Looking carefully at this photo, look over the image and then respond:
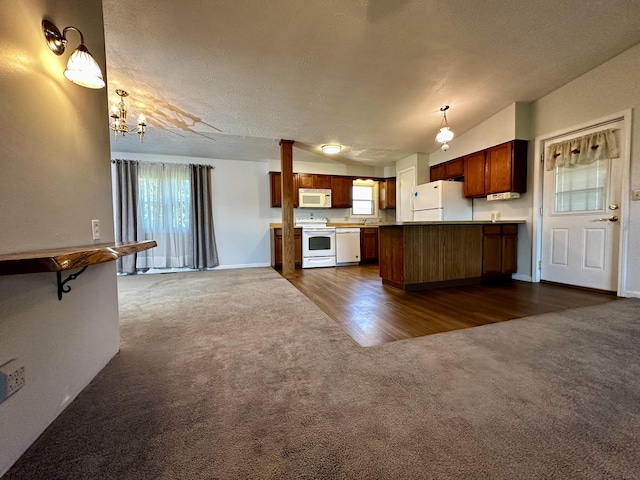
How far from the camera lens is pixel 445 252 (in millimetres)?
3498

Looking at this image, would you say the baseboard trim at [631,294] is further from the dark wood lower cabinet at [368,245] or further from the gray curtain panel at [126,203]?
the gray curtain panel at [126,203]

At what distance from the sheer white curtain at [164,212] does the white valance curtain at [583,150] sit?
6143 millimetres

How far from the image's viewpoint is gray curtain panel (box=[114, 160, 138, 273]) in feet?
15.4

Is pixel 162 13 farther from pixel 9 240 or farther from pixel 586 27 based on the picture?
pixel 586 27

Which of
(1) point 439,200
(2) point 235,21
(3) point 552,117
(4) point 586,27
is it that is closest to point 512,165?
(3) point 552,117

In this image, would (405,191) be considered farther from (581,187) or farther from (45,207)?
(45,207)

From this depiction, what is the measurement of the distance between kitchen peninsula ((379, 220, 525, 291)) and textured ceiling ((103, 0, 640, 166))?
179 centimetres

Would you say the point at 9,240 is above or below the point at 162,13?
below

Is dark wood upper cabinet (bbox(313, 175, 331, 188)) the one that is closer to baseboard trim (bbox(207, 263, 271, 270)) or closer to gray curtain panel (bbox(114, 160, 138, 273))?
baseboard trim (bbox(207, 263, 271, 270))

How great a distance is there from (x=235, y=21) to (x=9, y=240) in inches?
92.6

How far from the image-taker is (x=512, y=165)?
3.81 m

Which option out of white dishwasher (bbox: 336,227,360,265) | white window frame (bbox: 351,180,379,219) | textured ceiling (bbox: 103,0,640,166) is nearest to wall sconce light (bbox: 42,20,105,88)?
textured ceiling (bbox: 103,0,640,166)

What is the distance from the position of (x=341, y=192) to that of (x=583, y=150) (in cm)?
399

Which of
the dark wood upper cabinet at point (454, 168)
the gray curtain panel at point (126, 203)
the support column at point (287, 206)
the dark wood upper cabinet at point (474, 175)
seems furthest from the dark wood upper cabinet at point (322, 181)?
the gray curtain panel at point (126, 203)
